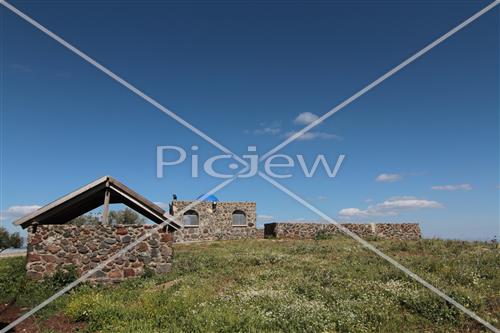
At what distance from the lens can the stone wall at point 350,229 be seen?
34500 mm

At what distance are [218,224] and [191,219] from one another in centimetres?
288

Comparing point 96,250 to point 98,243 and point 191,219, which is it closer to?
point 98,243

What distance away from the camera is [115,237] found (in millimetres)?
17391

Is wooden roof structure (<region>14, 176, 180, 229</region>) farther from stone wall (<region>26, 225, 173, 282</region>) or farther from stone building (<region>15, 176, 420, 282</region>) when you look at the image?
stone wall (<region>26, 225, 173, 282</region>)

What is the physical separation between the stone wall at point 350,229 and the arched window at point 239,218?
5.13 metres

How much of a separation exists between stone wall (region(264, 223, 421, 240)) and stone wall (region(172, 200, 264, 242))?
15.8ft

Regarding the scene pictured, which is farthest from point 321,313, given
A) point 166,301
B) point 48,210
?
Answer: point 48,210

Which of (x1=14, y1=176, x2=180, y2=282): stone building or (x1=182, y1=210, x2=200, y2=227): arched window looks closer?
(x1=14, y1=176, x2=180, y2=282): stone building

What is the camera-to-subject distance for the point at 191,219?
38.4 metres

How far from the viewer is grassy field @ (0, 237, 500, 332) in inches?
351

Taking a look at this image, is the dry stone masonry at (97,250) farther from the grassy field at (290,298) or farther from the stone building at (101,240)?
the grassy field at (290,298)

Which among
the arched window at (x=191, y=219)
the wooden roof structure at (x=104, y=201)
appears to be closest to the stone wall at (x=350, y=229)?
the arched window at (x=191, y=219)

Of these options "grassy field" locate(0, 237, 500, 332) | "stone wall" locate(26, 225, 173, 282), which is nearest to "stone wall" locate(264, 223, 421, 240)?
"grassy field" locate(0, 237, 500, 332)

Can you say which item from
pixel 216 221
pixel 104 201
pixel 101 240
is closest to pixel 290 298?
pixel 101 240
